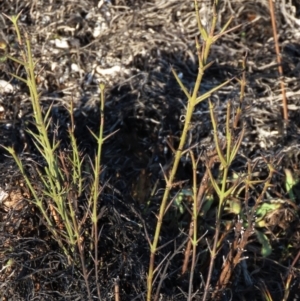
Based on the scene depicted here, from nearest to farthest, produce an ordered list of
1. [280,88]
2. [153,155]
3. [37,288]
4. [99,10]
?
[37,288] → [153,155] → [280,88] → [99,10]

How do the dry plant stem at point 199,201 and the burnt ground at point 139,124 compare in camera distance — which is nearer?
the dry plant stem at point 199,201

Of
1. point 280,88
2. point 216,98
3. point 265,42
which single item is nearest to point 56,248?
point 216,98

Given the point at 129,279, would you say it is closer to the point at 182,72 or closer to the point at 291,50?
the point at 182,72

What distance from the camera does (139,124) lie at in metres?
3.06

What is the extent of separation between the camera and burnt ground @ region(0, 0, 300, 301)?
90.5 inches

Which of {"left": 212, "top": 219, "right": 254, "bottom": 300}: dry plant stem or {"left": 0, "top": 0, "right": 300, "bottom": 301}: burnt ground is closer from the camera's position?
{"left": 212, "top": 219, "right": 254, "bottom": 300}: dry plant stem

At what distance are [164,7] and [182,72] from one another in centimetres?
36

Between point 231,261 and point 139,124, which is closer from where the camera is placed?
point 231,261

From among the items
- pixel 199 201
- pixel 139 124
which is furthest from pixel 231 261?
pixel 139 124

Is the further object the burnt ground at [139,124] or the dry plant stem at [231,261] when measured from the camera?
the burnt ground at [139,124]

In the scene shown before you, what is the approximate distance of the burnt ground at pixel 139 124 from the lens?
230 cm

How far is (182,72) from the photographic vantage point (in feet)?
10.6

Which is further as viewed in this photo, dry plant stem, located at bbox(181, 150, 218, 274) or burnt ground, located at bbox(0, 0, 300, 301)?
burnt ground, located at bbox(0, 0, 300, 301)

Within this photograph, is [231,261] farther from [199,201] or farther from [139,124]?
[139,124]
